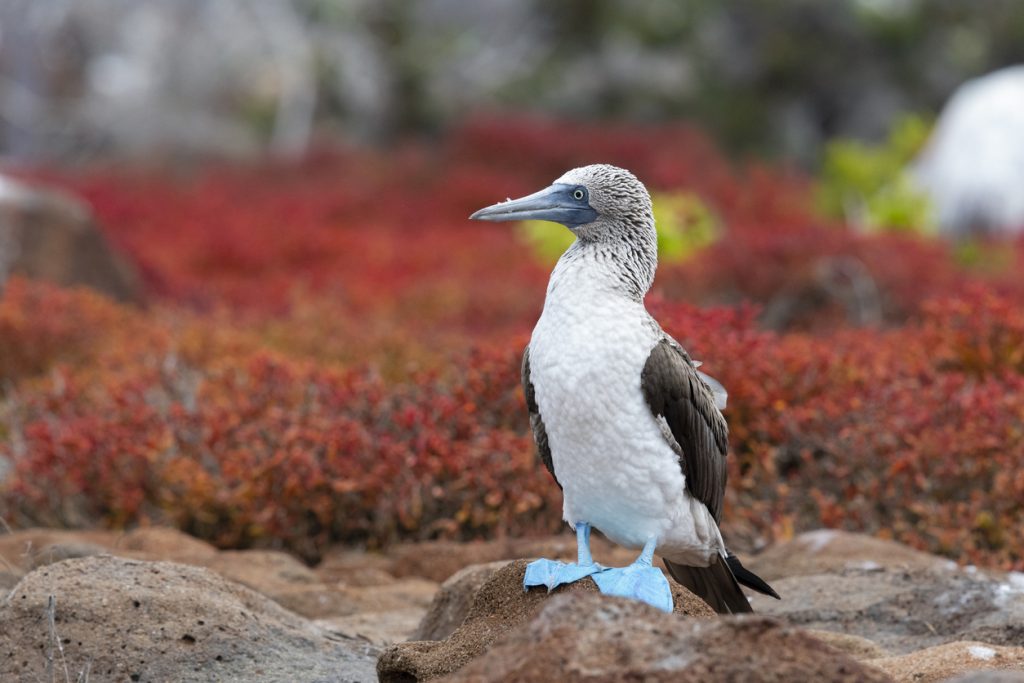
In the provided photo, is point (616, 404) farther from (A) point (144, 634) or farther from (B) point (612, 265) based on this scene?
(A) point (144, 634)

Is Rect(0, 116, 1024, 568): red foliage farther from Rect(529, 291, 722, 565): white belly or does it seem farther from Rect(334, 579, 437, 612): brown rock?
Rect(529, 291, 722, 565): white belly

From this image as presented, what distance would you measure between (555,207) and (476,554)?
1.96m

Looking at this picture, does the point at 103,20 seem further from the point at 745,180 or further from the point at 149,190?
the point at 745,180

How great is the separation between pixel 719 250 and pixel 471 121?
29.6 feet

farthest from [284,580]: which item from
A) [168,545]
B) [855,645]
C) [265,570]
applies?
[855,645]

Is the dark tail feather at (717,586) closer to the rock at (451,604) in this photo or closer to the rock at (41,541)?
the rock at (451,604)

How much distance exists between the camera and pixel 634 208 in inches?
149

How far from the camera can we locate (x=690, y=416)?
12.1 feet

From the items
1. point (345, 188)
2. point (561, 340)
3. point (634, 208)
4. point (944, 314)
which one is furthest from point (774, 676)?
point (345, 188)

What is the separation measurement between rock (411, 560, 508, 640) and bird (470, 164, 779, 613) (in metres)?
0.50

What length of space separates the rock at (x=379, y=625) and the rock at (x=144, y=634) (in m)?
0.31

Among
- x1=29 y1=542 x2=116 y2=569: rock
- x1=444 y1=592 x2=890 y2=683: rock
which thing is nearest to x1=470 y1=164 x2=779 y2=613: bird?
x1=444 y1=592 x2=890 y2=683: rock

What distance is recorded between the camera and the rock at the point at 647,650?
8.45 feet

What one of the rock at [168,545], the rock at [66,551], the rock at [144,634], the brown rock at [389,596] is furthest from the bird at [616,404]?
the rock at [66,551]
